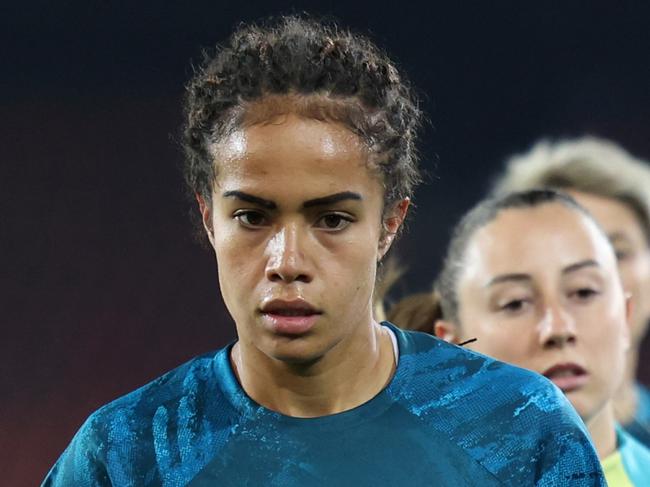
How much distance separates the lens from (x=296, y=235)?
169 centimetres

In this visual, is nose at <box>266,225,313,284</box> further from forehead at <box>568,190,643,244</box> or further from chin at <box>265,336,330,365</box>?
forehead at <box>568,190,643,244</box>

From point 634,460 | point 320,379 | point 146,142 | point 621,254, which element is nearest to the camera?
point 320,379

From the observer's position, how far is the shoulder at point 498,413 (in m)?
1.75

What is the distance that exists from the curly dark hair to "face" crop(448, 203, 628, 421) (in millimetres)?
735

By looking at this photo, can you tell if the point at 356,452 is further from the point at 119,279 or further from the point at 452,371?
the point at 119,279

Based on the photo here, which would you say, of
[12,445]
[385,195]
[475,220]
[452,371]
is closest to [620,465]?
[475,220]

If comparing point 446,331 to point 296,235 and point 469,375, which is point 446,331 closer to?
point 469,375

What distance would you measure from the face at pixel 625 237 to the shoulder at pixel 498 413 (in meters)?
1.37

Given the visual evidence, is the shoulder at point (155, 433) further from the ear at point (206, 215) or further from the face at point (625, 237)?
the face at point (625, 237)

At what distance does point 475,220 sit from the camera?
2789 mm

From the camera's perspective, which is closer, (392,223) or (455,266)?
(392,223)

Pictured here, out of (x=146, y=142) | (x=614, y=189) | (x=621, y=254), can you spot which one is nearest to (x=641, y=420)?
(x=621, y=254)

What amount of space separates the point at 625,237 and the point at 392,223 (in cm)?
149

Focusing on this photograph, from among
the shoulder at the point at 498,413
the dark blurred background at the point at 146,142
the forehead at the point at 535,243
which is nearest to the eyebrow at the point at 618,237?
the dark blurred background at the point at 146,142
